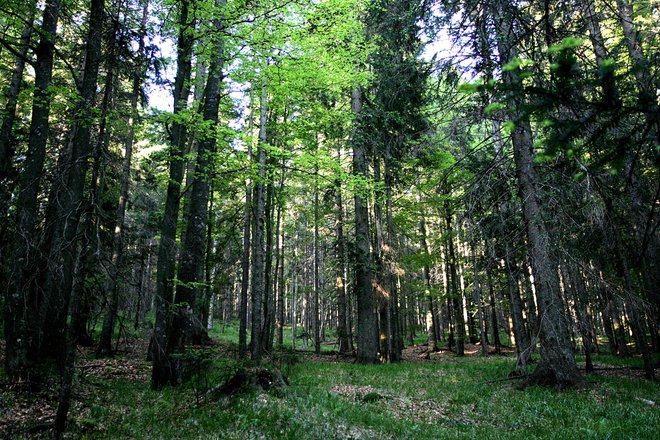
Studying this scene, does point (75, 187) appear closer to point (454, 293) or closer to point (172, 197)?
point (172, 197)

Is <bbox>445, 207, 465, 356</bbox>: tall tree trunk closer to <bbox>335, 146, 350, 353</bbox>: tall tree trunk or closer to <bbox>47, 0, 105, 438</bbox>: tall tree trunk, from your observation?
<bbox>335, 146, 350, 353</bbox>: tall tree trunk

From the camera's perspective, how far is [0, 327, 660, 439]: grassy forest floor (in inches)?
238

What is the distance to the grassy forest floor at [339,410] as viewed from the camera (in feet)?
19.8

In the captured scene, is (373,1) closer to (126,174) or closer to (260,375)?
(126,174)

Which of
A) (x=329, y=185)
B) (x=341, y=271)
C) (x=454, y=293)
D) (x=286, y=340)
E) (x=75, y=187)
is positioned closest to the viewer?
(x=75, y=187)

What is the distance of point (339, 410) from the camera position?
730 centimetres

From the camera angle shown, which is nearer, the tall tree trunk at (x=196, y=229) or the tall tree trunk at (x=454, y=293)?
the tall tree trunk at (x=196, y=229)

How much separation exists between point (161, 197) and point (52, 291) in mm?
25434

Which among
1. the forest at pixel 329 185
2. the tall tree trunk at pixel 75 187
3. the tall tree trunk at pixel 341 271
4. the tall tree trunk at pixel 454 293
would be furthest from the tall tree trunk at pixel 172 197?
the tall tree trunk at pixel 454 293

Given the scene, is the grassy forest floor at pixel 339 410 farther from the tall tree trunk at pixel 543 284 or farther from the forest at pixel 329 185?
the tall tree trunk at pixel 543 284

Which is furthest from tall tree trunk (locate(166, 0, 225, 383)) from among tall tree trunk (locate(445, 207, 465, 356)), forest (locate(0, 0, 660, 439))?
tall tree trunk (locate(445, 207, 465, 356))

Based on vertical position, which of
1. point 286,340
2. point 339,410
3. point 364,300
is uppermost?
point 364,300

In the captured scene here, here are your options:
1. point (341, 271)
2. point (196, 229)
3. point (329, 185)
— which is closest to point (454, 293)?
point (341, 271)

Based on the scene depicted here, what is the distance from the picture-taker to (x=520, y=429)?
659cm
